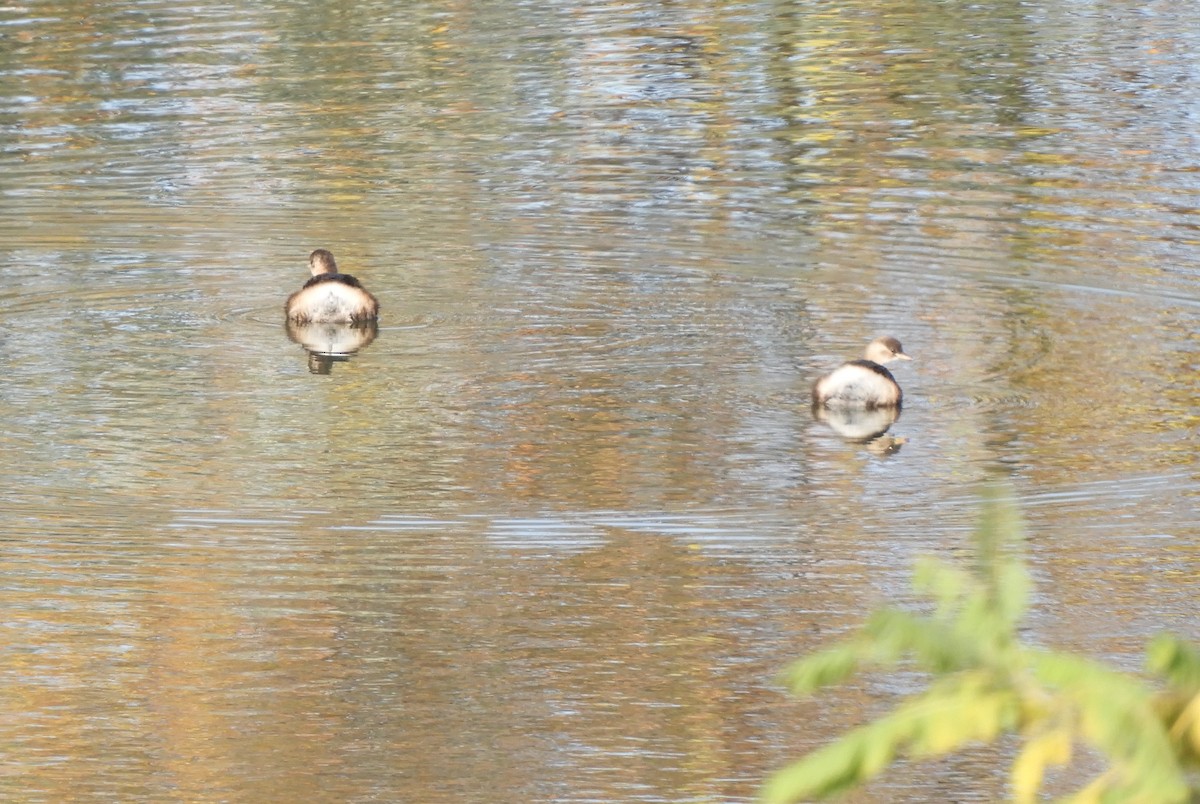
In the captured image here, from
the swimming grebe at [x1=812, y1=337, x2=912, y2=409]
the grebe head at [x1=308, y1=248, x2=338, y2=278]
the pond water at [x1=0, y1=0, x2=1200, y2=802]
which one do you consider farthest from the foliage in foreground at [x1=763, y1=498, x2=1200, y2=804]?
the grebe head at [x1=308, y1=248, x2=338, y2=278]

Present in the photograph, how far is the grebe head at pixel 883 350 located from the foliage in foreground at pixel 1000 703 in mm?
9305

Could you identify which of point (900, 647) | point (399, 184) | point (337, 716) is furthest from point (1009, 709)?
point (399, 184)

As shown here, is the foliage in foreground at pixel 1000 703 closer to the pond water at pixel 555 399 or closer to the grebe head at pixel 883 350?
the pond water at pixel 555 399

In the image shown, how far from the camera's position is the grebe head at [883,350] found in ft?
35.4

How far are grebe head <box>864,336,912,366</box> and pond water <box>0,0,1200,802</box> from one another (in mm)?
267

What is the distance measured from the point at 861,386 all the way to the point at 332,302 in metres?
3.21

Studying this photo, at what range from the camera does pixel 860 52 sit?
21.9 meters

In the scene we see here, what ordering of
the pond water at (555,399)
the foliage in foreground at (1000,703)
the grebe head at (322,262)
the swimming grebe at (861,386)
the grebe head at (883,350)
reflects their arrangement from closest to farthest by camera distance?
the foliage in foreground at (1000,703) < the pond water at (555,399) < the swimming grebe at (861,386) < the grebe head at (883,350) < the grebe head at (322,262)

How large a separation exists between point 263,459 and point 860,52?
1338 cm

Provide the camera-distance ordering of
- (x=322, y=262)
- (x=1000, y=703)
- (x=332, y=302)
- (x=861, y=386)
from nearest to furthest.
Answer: (x=1000, y=703)
(x=861, y=386)
(x=332, y=302)
(x=322, y=262)

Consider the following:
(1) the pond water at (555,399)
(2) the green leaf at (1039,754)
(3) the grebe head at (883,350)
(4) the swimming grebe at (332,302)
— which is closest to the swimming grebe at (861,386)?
(3) the grebe head at (883,350)

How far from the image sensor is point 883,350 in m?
10.8

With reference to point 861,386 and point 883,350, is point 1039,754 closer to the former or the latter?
point 861,386

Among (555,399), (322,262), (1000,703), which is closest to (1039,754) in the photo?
(1000,703)
